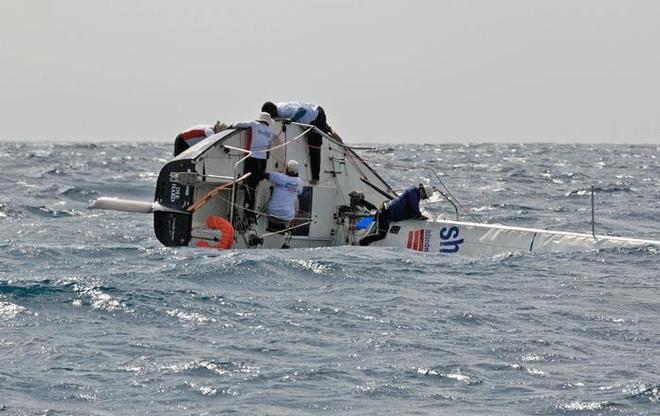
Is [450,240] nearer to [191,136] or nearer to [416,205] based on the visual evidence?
[416,205]

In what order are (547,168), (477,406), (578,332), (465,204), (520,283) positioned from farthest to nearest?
(547,168)
(465,204)
(520,283)
(578,332)
(477,406)

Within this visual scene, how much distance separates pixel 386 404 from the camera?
8242 millimetres

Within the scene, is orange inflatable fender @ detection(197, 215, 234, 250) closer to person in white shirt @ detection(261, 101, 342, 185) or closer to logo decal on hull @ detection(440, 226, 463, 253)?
person in white shirt @ detection(261, 101, 342, 185)

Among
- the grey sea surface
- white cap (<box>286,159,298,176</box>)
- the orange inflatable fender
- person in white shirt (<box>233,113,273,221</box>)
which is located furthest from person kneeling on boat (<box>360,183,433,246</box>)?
the orange inflatable fender

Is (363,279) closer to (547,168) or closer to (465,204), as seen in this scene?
(465,204)

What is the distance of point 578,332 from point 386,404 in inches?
116

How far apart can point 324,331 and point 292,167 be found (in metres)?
6.76

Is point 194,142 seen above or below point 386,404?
above

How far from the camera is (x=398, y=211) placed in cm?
1719

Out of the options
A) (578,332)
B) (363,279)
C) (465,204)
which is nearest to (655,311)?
(578,332)

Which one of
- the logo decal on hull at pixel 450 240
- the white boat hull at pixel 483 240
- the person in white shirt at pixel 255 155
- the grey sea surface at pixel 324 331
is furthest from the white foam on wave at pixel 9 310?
the logo decal on hull at pixel 450 240

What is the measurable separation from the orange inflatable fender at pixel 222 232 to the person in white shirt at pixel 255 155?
0.52 metres

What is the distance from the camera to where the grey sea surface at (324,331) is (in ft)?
27.3

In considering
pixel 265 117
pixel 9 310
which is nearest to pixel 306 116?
pixel 265 117
